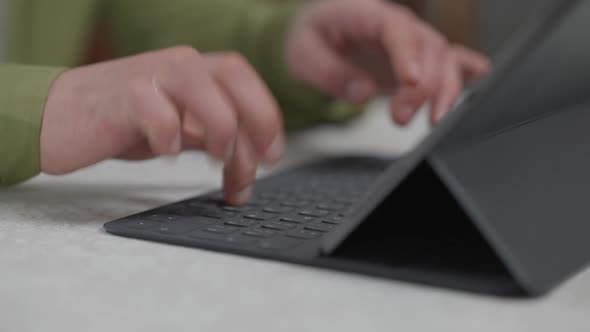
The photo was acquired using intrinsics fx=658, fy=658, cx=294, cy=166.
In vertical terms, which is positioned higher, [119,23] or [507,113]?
[507,113]

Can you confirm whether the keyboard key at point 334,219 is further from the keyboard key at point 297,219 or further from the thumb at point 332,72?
the thumb at point 332,72

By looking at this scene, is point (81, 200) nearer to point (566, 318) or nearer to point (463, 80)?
point (566, 318)

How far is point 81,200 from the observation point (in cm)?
46

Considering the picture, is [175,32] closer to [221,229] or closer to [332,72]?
[332,72]

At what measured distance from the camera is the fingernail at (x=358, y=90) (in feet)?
2.64

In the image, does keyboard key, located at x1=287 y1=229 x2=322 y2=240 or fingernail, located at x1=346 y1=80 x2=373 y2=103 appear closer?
keyboard key, located at x1=287 y1=229 x2=322 y2=240

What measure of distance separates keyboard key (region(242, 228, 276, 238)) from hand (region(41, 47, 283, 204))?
0.21 feet

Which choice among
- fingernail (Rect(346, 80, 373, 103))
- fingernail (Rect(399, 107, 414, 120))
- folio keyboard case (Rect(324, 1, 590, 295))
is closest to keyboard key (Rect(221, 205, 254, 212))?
folio keyboard case (Rect(324, 1, 590, 295))

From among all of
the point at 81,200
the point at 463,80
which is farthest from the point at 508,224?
the point at 463,80

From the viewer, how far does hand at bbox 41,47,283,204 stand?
39cm

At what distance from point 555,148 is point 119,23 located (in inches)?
35.1

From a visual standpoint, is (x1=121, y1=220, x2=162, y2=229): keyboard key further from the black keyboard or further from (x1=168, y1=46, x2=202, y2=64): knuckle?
(x1=168, y1=46, x2=202, y2=64): knuckle

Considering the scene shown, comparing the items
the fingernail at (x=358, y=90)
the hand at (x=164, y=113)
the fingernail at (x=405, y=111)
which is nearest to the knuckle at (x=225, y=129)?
the hand at (x=164, y=113)

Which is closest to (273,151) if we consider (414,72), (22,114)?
(22,114)
